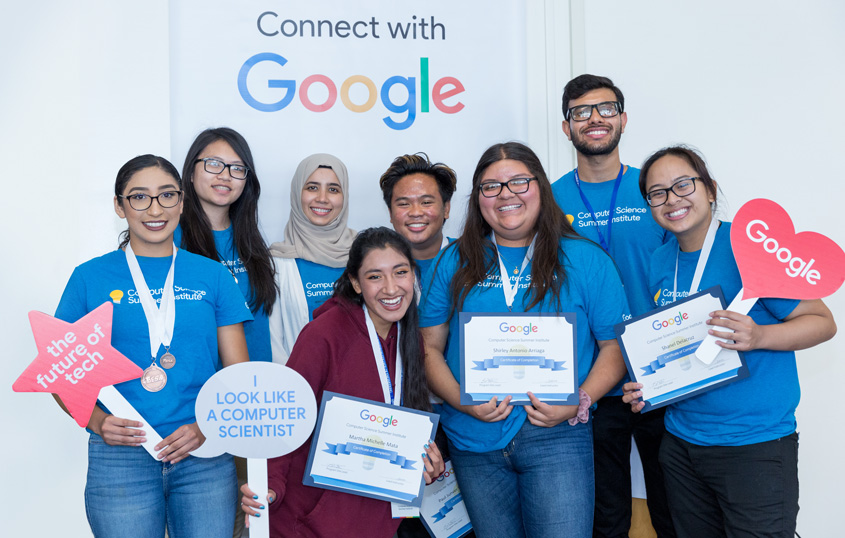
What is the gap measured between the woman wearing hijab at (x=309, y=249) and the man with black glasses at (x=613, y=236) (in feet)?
3.60

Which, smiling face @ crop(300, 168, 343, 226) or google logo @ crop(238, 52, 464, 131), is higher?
google logo @ crop(238, 52, 464, 131)

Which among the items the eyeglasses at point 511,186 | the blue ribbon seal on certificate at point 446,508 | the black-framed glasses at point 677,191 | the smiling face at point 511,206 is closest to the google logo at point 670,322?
the black-framed glasses at point 677,191

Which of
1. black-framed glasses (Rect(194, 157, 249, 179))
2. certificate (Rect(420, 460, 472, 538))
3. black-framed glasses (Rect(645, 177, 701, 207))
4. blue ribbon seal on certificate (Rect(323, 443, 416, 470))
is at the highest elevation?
black-framed glasses (Rect(194, 157, 249, 179))

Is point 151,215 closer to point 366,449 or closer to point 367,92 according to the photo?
point 366,449

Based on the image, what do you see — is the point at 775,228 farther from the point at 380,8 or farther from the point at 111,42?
the point at 111,42

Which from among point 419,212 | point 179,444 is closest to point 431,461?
point 179,444

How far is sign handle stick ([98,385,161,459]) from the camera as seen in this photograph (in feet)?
7.24

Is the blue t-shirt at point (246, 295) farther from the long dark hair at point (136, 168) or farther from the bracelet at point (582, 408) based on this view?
the bracelet at point (582, 408)

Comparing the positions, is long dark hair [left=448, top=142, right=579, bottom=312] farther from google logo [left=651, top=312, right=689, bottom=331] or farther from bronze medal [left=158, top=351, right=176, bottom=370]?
bronze medal [left=158, top=351, right=176, bottom=370]

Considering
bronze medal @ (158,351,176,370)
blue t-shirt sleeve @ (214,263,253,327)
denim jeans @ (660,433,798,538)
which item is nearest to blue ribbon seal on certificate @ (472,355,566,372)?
denim jeans @ (660,433,798,538)

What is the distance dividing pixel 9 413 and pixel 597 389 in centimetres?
306

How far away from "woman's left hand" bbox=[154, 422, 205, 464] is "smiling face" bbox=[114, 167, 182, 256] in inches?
25.8

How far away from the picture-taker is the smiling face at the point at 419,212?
10.3 ft

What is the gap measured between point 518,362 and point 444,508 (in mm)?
851
